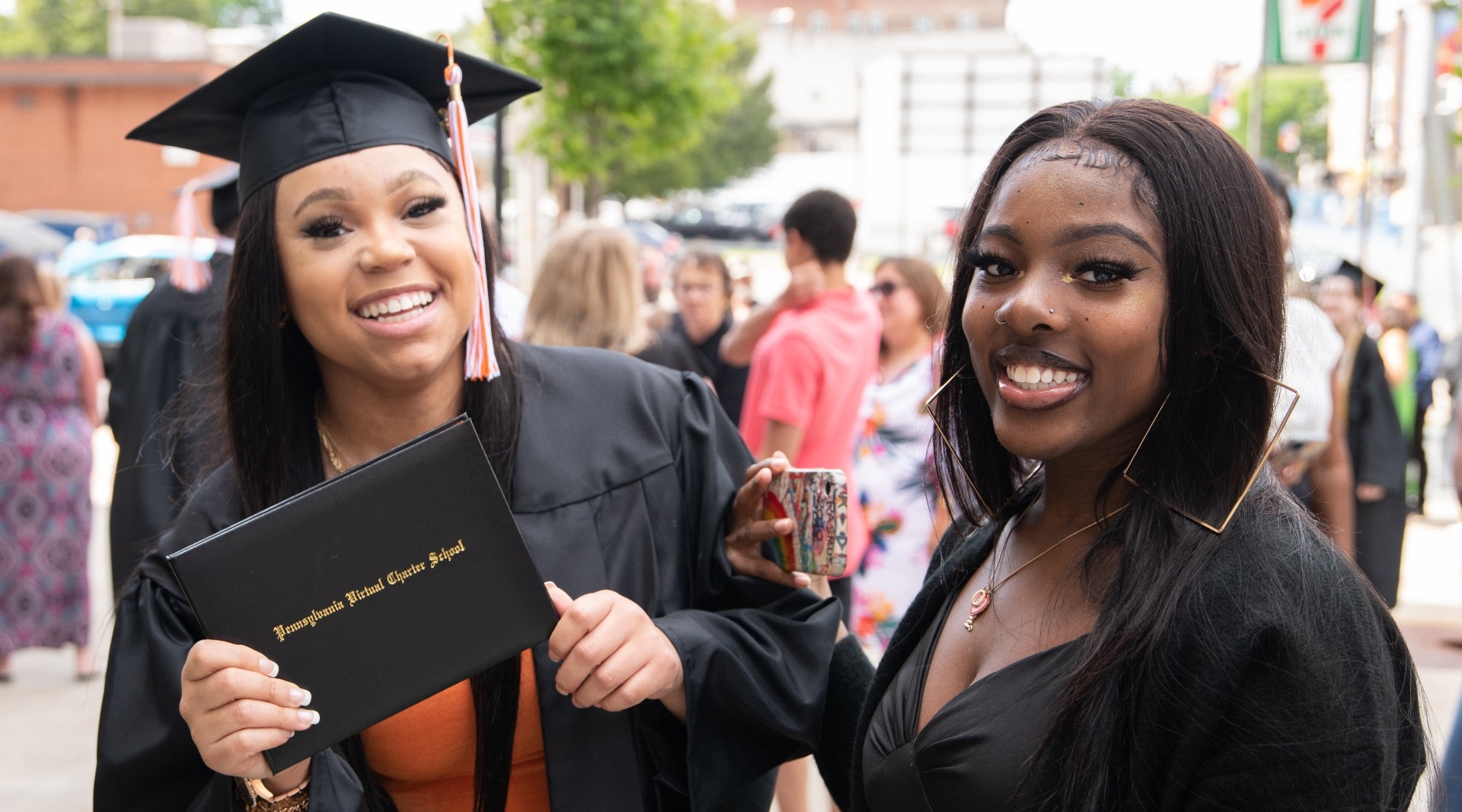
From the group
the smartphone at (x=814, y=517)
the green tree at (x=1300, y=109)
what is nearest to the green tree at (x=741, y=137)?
the green tree at (x=1300, y=109)

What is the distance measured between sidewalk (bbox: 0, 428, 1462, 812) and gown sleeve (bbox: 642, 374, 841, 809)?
1646 mm

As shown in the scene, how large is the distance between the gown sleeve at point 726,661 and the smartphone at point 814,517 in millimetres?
129

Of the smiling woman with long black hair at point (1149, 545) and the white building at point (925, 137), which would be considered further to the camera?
the white building at point (925, 137)

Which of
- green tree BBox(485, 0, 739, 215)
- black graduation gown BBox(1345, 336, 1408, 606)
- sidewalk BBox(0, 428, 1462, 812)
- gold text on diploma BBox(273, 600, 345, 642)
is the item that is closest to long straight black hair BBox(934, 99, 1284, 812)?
gold text on diploma BBox(273, 600, 345, 642)

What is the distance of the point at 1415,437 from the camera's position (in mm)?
9219

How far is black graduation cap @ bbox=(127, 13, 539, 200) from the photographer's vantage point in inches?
73.7

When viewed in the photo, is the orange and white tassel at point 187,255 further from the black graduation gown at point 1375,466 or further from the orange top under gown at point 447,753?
the black graduation gown at point 1375,466

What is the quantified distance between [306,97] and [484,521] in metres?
0.78

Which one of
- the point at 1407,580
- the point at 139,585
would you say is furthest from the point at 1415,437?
the point at 139,585

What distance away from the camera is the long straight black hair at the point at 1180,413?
130cm

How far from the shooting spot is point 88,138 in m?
28.9

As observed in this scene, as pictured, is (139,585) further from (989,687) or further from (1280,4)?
(1280,4)

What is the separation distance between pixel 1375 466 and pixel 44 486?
19.6 feet

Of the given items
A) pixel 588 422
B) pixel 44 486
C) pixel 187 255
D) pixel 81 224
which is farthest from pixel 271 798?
pixel 81 224
